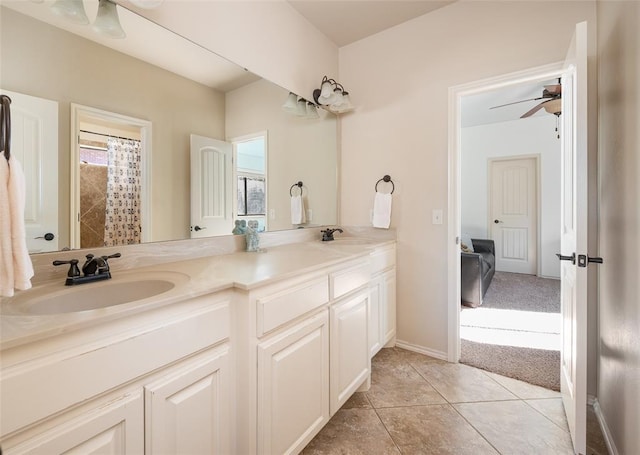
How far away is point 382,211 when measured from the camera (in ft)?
7.77

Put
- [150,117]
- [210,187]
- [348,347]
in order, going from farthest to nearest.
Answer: [210,187] < [348,347] < [150,117]

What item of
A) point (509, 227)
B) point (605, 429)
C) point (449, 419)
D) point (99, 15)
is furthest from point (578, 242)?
point (509, 227)

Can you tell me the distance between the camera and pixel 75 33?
1118 mm

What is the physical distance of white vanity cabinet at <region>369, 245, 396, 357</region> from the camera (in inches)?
79.2

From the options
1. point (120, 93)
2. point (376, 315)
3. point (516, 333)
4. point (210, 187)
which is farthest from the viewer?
point (516, 333)

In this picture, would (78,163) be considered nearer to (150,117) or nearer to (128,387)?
(150,117)

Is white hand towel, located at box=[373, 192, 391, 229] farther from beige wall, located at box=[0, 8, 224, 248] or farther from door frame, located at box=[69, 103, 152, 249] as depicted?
door frame, located at box=[69, 103, 152, 249]

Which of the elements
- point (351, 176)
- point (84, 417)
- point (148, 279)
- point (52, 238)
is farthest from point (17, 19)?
point (351, 176)

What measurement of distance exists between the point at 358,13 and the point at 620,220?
7.04 ft

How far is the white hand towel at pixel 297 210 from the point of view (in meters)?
2.24

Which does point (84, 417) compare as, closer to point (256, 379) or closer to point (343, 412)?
point (256, 379)

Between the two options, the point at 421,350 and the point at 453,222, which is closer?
the point at 453,222

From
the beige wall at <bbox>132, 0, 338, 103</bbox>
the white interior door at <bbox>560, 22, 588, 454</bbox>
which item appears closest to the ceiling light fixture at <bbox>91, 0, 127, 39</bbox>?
the beige wall at <bbox>132, 0, 338, 103</bbox>

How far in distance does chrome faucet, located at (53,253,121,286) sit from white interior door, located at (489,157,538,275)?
18.6ft
